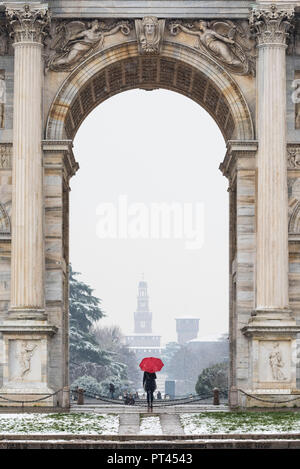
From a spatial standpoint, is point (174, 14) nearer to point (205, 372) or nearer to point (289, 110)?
point (289, 110)

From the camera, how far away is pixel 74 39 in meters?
54.7

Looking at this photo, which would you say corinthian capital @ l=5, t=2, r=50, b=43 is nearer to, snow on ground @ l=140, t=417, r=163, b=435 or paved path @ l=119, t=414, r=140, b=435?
paved path @ l=119, t=414, r=140, b=435

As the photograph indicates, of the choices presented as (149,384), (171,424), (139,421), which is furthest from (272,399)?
(171,424)

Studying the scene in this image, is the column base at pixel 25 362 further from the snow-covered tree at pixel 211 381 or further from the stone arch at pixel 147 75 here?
the snow-covered tree at pixel 211 381

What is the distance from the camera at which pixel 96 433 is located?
130 feet

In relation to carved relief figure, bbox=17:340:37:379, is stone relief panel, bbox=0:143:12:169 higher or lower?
higher

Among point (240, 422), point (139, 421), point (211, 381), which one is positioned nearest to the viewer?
point (240, 422)

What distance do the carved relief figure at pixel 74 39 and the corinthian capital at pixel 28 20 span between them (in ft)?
4.20

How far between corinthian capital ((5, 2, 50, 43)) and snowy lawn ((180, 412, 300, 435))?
630 inches

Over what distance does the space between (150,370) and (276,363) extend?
16.7 feet

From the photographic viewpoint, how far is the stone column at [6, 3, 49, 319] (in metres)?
52.7

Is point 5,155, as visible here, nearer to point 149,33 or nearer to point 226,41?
point 149,33

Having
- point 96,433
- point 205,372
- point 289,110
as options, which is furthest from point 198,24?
point 205,372

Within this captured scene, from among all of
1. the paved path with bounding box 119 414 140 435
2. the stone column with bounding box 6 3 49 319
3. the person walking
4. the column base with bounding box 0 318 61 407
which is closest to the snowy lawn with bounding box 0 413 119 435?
the paved path with bounding box 119 414 140 435
